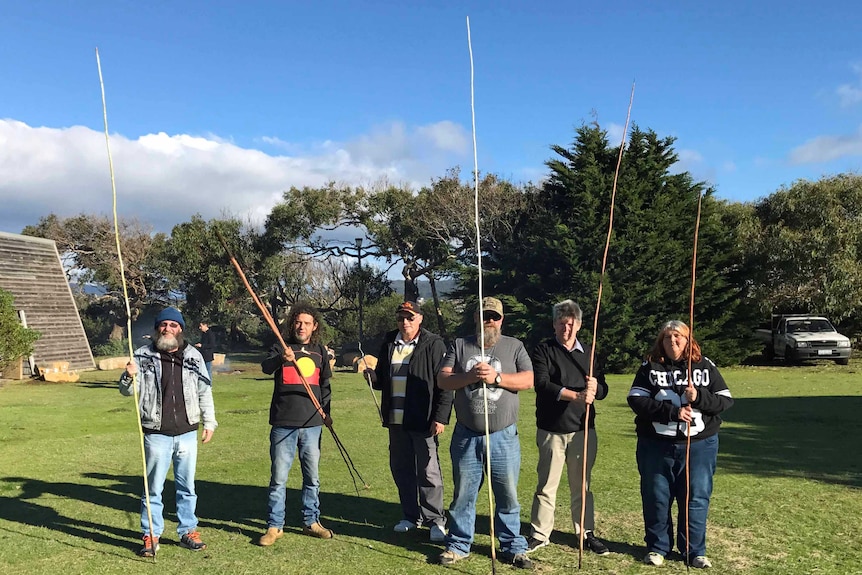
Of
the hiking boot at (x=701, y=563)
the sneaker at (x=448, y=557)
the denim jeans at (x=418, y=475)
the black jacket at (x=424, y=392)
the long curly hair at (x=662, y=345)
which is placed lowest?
the sneaker at (x=448, y=557)

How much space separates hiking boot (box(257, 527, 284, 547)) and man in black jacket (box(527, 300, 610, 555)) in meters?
1.91

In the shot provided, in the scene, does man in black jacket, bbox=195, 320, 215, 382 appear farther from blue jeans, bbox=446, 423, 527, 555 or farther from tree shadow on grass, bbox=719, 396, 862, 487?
blue jeans, bbox=446, 423, 527, 555

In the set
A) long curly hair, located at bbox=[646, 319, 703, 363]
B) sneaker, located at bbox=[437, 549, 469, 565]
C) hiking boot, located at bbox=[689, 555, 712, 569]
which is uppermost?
long curly hair, located at bbox=[646, 319, 703, 363]

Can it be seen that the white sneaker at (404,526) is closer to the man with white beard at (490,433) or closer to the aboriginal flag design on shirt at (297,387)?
the man with white beard at (490,433)

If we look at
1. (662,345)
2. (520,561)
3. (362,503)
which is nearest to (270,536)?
(362,503)

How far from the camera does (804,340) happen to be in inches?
Answer: 817

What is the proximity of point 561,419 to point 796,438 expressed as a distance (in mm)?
6340

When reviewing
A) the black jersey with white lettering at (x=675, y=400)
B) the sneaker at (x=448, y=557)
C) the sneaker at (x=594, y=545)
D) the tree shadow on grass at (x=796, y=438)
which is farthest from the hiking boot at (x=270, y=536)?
the tree shadow on grass at (x=796, y=438)

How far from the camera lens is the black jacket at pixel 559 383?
184 inches

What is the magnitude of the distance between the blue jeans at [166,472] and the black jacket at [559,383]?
2.62m

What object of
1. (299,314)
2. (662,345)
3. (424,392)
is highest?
(299,314)

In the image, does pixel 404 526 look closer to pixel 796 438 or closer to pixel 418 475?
pixel 418 475

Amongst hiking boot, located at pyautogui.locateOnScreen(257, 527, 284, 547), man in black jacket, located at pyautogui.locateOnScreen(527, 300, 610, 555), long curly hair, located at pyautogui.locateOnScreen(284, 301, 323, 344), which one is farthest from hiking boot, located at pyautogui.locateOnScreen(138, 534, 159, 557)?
man in black jacket, located at pyautogui.locateOnScreen(527, 300, 610, 555)

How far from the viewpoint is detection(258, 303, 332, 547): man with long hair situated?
502 cm
